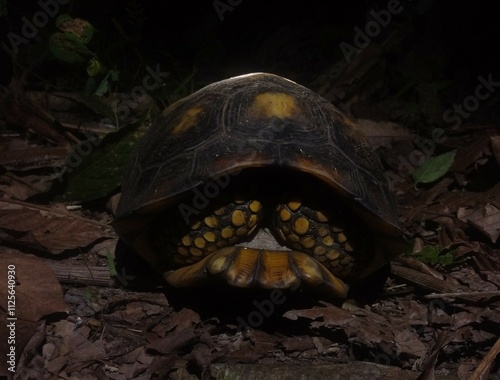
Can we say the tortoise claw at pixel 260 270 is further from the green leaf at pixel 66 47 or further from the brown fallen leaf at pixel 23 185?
the green leaf at pixel 66 47

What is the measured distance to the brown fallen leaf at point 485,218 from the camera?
3336mm

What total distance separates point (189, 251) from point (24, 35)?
2.73 meters

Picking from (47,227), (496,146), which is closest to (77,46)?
(47,227)

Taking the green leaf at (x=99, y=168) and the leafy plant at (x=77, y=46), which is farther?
the leafy plant at (x=77, y=46)

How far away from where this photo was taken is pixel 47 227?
306 cm

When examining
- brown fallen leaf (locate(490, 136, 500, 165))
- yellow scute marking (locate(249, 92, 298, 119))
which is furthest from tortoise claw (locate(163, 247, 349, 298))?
brown fallen leaf (locate(490, 136, 500, 165))

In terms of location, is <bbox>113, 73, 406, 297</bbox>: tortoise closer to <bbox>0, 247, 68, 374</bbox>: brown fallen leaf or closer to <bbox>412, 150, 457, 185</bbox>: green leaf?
<bbox>0, 247, 68, 374</bbox>: brown fallen leaf

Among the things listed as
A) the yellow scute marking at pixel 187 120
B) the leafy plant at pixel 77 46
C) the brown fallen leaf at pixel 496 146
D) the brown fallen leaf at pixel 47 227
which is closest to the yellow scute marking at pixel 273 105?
the yellow scute marking at pixel 187 120

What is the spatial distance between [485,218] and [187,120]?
64.1 inches

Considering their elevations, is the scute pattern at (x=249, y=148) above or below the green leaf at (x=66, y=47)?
below

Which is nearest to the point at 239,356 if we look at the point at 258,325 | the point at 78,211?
the point at 258,325

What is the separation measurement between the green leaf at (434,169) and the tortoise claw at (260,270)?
147 cm

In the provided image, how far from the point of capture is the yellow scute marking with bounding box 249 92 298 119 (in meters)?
2.57

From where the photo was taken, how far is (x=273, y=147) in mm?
2406
